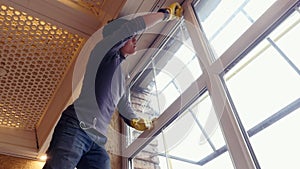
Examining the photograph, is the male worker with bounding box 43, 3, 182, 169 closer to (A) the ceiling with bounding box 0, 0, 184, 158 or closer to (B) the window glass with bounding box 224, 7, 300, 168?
(A) the ceiling with bounding box 0, 0, 184, 158

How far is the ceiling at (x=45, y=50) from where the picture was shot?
1.17 m

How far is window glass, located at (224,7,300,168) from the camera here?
80 cm

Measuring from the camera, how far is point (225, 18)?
3.90ft

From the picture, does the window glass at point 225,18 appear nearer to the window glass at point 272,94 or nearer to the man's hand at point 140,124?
the window glass at point 272,94

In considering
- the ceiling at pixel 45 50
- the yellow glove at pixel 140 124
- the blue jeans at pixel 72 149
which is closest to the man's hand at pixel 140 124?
the yellow glove at pixel 140 124

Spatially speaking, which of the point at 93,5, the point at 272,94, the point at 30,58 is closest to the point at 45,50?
the point at 30,58

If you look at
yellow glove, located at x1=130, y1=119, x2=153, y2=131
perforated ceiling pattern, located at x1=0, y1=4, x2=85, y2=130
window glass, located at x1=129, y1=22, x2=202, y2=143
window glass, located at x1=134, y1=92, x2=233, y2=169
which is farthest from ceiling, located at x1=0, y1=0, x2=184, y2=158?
window glass, located at x1=134, y1=92, x2=233, y2=169

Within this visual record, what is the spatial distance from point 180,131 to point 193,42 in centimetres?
44

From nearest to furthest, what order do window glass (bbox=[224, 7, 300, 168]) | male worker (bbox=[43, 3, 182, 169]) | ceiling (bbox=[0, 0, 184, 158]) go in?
window glass (bbox=[224, 7, 300, 168])
male worker (bbox=[43, 3, 182, 169])
ceiling (bbox=[0, 0, 184, 158])

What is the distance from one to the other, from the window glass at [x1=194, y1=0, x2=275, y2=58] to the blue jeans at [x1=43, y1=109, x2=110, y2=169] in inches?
26.0

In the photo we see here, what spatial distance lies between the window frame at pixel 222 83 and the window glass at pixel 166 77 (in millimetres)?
67

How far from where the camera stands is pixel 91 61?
46.3 inches

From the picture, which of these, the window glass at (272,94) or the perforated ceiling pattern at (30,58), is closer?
the window glass at (272,94)

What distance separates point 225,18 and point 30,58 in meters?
1.01
